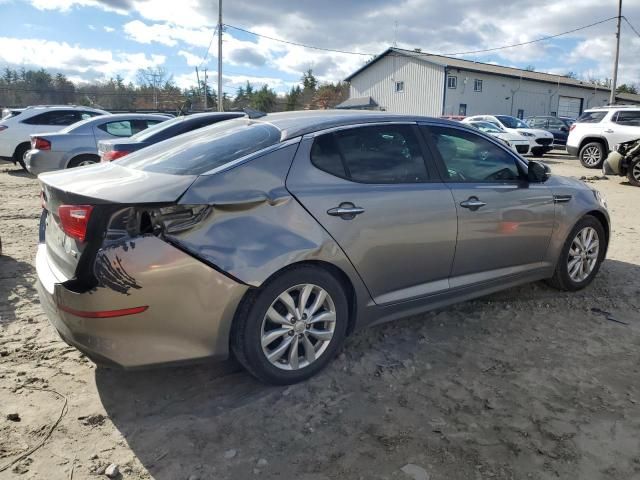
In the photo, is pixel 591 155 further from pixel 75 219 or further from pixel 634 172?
pixel 75 219

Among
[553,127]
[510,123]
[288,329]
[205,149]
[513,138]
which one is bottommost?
[288,329]

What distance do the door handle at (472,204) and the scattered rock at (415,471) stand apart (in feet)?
5.98

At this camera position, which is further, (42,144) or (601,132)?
(601,132)

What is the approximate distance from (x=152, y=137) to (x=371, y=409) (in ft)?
18.2

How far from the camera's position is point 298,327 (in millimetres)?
2939

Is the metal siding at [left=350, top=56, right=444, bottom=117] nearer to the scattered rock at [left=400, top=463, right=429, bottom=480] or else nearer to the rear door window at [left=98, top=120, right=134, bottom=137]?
the rear door window at [left=98, top=120, right=134, bottom=137]

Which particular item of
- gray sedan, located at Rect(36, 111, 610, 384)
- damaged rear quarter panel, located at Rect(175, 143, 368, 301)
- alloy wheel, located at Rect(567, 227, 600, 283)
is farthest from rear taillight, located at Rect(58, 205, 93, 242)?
alloy wheel, located at Rect(567, 227, 600, 283)

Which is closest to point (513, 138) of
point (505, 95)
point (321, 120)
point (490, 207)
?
point (490, 207)

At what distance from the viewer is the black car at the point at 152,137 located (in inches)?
269

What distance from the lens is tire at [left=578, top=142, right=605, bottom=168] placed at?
1503 cm

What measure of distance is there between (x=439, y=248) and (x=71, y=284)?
224 centimetres

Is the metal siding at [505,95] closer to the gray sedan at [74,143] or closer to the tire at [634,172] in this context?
the tire at [634,172]

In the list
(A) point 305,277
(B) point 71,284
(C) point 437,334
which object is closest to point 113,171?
(B) point 71,284

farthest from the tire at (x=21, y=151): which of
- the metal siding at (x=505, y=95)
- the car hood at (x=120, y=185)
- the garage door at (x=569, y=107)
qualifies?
the garage door at (x=569, y=107)
